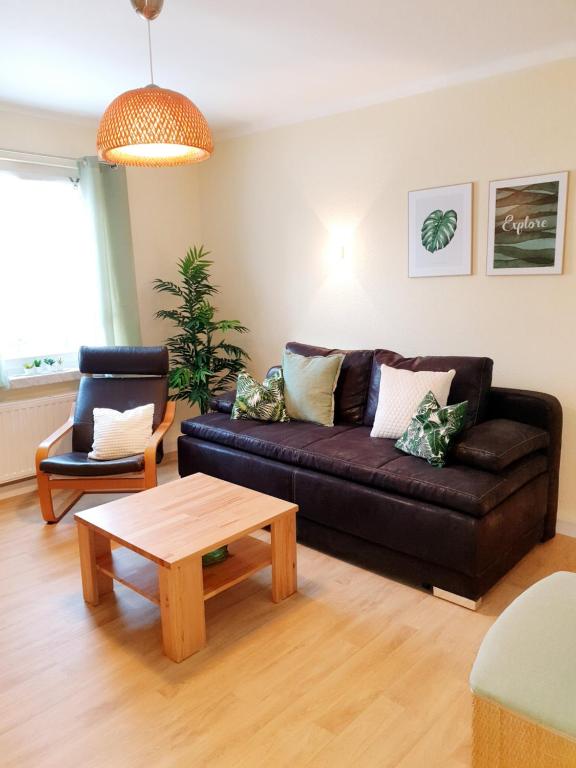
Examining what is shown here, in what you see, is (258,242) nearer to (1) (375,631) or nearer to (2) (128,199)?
(2) (128,199)

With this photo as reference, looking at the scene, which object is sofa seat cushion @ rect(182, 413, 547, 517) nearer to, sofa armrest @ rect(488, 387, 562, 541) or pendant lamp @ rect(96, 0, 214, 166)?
sofa armrest @ rect(488, 387, 562, 541)

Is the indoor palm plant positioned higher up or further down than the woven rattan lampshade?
further down

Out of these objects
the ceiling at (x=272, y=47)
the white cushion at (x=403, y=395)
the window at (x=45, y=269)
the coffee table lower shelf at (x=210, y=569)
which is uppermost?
the ceiling at (x=272, y=47)

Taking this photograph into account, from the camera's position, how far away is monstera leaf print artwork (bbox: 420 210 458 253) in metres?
3.26

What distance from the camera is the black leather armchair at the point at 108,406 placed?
321 centimetres

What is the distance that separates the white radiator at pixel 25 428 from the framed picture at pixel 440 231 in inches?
101

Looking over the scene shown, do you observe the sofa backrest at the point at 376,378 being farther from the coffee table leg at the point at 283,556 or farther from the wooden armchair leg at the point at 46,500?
the wooden armchair leg at the point at 46,500

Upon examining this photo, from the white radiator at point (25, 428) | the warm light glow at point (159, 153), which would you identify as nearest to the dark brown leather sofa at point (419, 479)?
the white radiator at point (25, 428)

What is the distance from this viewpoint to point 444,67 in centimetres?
303

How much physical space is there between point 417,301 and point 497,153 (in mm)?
923

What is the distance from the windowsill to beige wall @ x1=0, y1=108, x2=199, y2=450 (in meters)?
0.09

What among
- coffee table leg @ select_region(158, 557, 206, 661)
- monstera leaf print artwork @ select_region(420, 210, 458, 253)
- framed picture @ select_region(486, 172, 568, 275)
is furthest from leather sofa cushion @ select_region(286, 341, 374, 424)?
coffee table leg @ select_region(158, 557, 206, 661)

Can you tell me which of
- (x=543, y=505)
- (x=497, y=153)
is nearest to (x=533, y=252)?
(x=497, y=153)

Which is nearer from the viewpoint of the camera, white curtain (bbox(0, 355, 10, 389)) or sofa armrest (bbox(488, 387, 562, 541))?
sofa armrest (bbox(488, 387, 562, 541))
